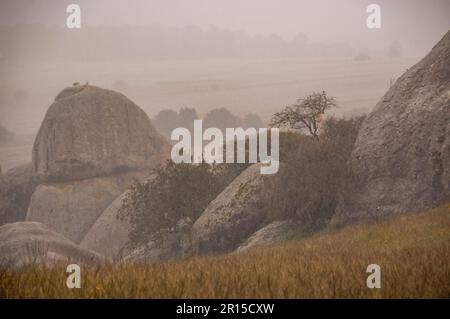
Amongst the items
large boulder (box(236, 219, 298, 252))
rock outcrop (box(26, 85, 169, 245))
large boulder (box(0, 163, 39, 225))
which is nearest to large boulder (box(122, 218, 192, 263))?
large boulder (box(236, 219, 298, 252))

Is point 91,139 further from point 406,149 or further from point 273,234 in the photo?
point 406,149

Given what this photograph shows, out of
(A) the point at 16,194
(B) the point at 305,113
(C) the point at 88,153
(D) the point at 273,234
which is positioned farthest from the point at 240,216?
(A) the point at 16,194

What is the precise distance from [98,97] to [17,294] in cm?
6453

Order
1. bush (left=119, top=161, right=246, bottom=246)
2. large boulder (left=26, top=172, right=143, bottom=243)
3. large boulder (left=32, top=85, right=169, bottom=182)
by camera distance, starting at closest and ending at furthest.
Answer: bush (left=119, top=161, right=246, bottom=246) → large boulder (left=26, top=172, right=143, bottom=243) → large boulder (left=32, top=85, right=169, bottom=182)

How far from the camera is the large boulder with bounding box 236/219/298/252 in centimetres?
3027

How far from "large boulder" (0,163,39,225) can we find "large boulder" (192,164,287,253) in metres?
44.2

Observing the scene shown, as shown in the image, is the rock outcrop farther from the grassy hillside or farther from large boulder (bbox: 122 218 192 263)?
the grassy hillside

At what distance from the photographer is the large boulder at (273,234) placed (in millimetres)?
30272

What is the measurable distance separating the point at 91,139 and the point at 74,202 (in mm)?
8760

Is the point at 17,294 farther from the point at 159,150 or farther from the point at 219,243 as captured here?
the point at 159,150

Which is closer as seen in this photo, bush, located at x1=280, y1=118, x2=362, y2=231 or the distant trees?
bush, located at x1=280, y1=118, x2=362, y2=231

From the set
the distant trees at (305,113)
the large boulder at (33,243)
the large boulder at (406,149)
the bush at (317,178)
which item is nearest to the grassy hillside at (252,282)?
the large boulder at (406,149)

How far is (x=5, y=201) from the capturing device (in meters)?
73.3
